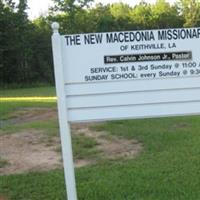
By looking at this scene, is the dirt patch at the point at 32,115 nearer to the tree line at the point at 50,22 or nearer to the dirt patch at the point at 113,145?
the dirt patch at the point at 113,145

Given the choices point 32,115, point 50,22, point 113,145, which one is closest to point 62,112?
point 113,145

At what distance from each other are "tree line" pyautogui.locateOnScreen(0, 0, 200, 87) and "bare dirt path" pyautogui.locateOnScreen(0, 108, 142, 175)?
3326 centimetres

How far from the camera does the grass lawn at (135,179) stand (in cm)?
551

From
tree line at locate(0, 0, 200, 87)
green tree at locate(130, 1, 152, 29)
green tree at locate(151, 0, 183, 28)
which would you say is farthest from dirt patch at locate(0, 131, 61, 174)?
green tree at locate(151, 0, 183, 28)

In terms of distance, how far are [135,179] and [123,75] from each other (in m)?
1.52

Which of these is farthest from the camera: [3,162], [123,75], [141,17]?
[141,17]

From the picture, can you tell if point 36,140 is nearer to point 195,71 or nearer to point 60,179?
point 60,179

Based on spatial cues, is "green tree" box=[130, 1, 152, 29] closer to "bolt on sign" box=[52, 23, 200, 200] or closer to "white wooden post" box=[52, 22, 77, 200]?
"bolt on sign" box=[52, 23, 200, 200]

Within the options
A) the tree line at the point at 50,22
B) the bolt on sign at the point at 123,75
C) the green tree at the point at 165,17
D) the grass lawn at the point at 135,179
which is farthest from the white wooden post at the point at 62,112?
the green tree at the point at 165,17

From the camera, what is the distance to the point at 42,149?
772 cm

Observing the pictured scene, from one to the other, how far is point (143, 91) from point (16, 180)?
2.00m

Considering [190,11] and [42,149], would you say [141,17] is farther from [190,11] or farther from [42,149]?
[42,149]

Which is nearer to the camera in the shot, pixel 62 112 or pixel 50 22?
pixel 62 112

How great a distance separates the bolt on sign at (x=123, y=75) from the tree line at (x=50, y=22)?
122 ft
